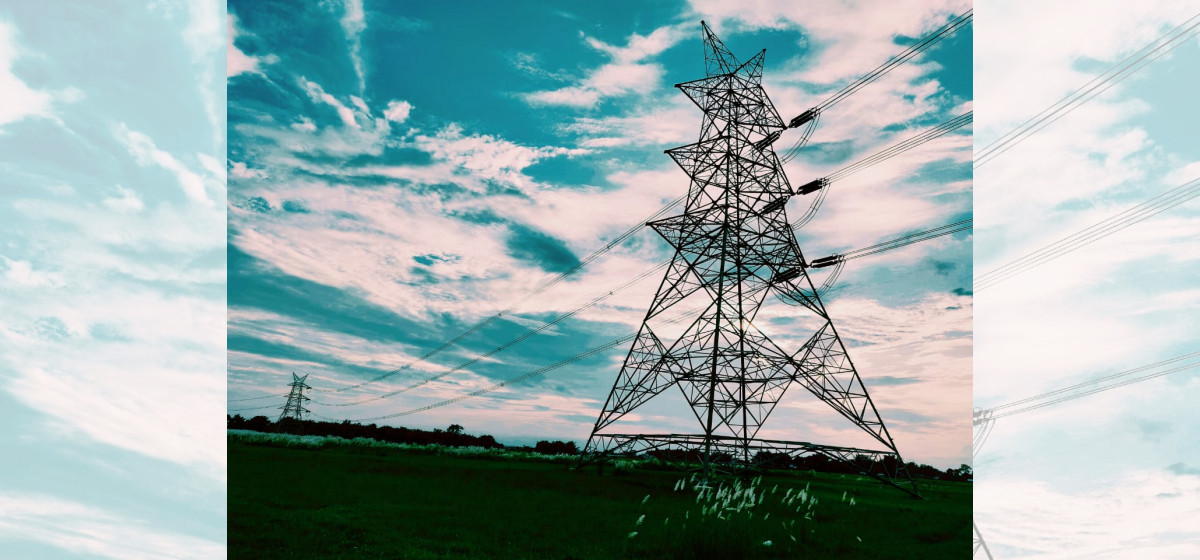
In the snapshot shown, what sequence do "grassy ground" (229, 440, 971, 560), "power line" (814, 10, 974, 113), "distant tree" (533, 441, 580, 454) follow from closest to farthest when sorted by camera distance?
"grassy ground" (229, 440, 971, 560), "power line" (814, 10, 974, 113), "distant tree" (533, 441, 580, 454)

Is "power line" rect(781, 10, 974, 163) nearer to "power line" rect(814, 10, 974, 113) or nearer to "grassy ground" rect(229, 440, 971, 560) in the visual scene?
"power line" rect(814, 10, 974, 113)

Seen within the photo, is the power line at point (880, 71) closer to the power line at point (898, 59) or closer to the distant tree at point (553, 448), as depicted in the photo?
the power line at point (898, 59)

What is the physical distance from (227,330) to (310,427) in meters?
26.4

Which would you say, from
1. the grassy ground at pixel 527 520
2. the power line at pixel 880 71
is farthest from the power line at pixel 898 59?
the grassy ground at pixel 527 520

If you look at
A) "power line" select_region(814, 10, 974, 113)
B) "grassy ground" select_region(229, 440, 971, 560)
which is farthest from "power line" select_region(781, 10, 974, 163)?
"grassy ground" select_region(229, 440, 971, 560)

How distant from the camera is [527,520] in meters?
12.2

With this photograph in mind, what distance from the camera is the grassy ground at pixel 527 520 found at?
988 centimetres

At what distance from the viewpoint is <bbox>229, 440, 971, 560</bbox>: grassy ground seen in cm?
988

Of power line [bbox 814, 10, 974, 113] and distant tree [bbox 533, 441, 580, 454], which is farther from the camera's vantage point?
distant tree [bbox 533, 441, 580, 454]

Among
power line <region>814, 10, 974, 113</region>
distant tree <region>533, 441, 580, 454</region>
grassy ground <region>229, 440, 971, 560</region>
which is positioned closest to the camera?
grassy ground <region>229, 440, 971, 560</region>

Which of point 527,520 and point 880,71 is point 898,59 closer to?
point 880,71

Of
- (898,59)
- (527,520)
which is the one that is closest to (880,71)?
(898,59)

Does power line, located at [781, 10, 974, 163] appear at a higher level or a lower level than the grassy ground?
higher

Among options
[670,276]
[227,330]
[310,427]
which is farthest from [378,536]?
[310,427]
